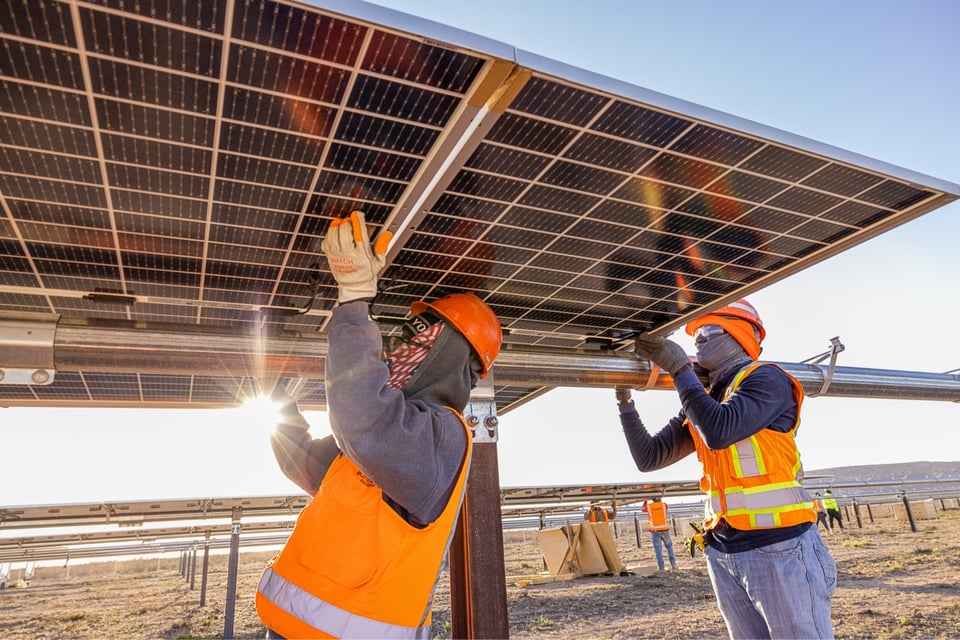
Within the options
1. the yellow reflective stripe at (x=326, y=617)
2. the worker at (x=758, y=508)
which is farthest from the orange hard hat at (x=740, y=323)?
the yellow reflective stripe at (x=326, y=617)

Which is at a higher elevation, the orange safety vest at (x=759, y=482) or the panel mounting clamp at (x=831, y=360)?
the panel mounting clamp at (x=831, y=360)

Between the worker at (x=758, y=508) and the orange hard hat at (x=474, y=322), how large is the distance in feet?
6.24

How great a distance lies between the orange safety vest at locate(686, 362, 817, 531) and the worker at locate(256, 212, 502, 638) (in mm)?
2648

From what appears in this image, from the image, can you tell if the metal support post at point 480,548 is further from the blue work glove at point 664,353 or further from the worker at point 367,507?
the worker at point 367,507

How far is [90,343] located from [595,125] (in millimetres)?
4494

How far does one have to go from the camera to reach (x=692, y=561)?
30.4 m

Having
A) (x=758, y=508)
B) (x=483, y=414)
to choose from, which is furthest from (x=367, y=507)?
(x=758, y=508)

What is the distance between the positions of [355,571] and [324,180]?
253 centimetres

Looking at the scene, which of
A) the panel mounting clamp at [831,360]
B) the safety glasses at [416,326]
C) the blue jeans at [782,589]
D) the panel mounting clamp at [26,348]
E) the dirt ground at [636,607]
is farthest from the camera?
the dirt ground at [636,607]

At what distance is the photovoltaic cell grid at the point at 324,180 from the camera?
10.1 ft

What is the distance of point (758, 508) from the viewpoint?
4625 millimetres

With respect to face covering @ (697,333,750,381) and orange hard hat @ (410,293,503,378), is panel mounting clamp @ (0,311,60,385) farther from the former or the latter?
face covering @ (697,333,750,381)

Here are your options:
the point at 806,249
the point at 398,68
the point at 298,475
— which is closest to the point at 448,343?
the point at 298,475

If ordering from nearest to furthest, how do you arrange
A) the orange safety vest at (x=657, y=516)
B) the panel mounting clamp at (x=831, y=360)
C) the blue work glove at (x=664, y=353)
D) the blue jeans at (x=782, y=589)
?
the blue jeans at (x=782, y=589) → the blue work glove at (x=664, y=353) → the panel mounting clamp at (x=831, y=360) → the orange safety vest at (x=657, y=516)
